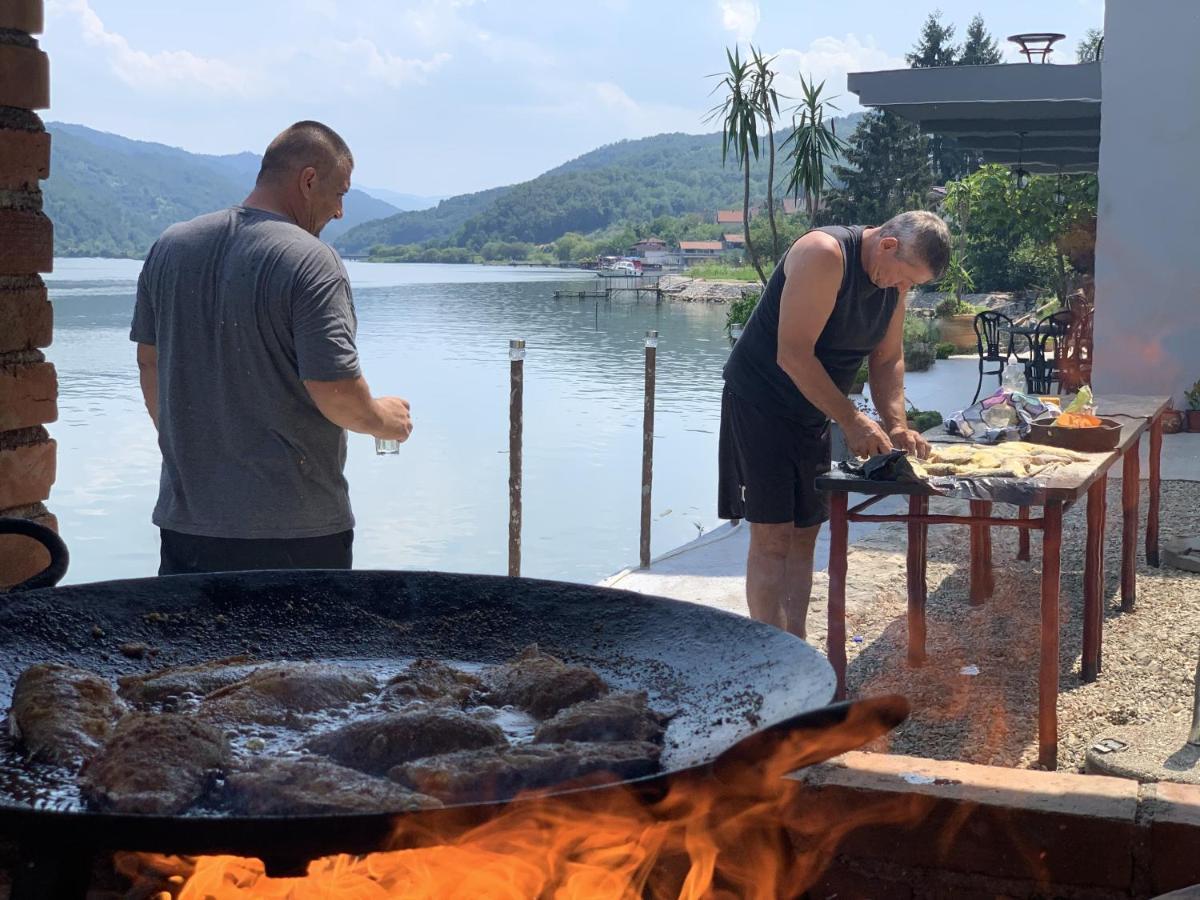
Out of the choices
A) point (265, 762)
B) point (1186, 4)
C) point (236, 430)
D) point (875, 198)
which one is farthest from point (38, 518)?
point (875, 198)

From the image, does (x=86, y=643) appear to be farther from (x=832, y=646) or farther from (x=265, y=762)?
(x=832, y=646)

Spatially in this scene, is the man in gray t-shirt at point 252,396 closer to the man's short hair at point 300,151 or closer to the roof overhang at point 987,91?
the man's short hair at point 300,151

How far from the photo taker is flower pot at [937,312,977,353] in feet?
76.0

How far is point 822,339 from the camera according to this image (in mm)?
4332

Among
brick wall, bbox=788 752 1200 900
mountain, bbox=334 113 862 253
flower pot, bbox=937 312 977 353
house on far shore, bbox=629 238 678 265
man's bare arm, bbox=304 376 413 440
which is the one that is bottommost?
brick wall, bbox=788 752 1200 900

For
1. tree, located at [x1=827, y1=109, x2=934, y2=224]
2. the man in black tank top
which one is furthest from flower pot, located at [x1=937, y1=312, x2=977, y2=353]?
tree, located at [x1=827, y1=109, x2=934, y2=224]

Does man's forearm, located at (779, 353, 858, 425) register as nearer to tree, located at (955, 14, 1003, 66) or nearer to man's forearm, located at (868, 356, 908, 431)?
man's forearm, located at (868, 356, 908, 431)

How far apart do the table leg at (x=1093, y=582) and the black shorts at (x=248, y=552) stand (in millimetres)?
3062

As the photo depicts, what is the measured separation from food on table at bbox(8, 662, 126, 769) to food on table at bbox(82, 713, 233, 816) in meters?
0.06

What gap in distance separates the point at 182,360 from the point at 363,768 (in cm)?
174

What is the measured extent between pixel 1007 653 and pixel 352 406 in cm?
358

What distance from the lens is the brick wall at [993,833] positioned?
2111 millimetres

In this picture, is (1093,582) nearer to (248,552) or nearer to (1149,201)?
(248,552)

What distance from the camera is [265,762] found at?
1.56 m
